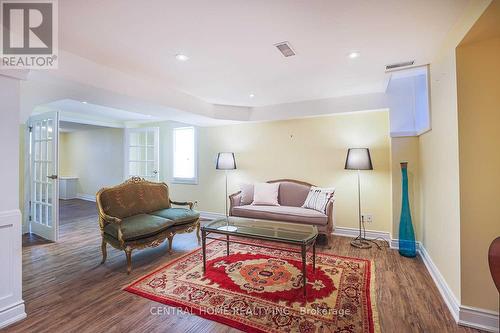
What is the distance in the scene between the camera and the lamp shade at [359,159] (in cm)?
358

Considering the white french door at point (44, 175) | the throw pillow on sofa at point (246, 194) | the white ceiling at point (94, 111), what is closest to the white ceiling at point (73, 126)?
the white ceiling at point (94, 111)

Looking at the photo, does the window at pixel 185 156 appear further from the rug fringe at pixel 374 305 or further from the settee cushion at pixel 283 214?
the rug fringe at pixel 374 305

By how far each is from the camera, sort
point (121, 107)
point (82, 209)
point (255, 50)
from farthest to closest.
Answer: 1. point (82, 209)
2. point (121, 107)
3. point (255, 50)

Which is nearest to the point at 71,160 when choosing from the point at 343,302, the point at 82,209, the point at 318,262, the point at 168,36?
→ the point at 82,209

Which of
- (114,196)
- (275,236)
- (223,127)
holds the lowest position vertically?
(275,236)

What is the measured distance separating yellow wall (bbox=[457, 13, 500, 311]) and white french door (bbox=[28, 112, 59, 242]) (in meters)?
5.02

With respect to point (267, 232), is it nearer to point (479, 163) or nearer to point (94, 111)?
point (479, 163)

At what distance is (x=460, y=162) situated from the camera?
1.85m

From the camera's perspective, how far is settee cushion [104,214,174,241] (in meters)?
2.75

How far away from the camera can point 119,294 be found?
7.47ft

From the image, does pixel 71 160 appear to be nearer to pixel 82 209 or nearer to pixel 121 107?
pixel 82 209

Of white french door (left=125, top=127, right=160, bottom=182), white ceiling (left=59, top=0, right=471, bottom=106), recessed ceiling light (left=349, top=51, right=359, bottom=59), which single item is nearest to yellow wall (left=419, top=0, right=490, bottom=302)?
Result: white ceiling (left=59, top=0, right=471, bottom=106)

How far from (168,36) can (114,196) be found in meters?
2.19

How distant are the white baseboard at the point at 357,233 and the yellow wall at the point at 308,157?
7cm
